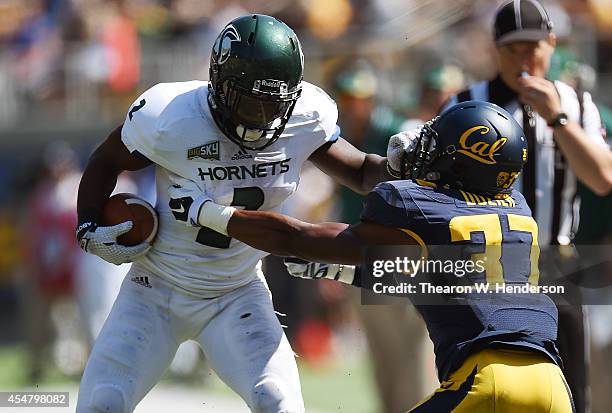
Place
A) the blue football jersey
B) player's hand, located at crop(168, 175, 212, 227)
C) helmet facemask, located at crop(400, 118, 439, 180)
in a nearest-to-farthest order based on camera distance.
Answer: the blue football jersey
helmet facemask, located at crop(400, 118, 439, 180)
player's hand, located at crop(168, 175, 212, 227)

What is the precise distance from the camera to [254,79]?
4.12 meters

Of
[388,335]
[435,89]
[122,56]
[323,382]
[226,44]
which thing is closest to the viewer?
[226,44]

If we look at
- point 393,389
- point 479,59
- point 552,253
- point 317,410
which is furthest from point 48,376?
point 552,253

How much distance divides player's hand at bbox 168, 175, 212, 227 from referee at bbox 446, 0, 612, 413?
1.48 metres

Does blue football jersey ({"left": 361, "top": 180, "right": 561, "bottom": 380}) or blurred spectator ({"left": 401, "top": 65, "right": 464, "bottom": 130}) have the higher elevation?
blue football jersey ({"left": 361, "top": 180, "right": 561, "bottom": 380})

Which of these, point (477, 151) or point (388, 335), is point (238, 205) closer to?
point (477, 151)

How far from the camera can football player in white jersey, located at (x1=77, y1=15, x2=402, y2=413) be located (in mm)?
4141

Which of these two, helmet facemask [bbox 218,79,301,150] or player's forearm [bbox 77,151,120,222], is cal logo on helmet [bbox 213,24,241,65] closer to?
helmet facemask [bbox 218,79,301,150]

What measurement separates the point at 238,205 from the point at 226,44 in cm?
61

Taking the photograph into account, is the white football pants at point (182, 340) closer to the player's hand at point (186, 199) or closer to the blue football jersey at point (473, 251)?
the player's hand at point (186, 199)

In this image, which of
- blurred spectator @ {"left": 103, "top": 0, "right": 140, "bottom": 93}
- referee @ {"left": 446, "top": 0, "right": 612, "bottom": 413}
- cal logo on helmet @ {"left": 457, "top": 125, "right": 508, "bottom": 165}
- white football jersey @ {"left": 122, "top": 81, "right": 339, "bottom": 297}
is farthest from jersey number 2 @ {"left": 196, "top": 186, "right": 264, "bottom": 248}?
blurred spectator @ {"left": 103, "top": 0, "right": 140, "bottom": 93}

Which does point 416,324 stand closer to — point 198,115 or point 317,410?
point 317,410

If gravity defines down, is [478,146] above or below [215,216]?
above

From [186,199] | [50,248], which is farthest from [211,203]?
[50,248]
